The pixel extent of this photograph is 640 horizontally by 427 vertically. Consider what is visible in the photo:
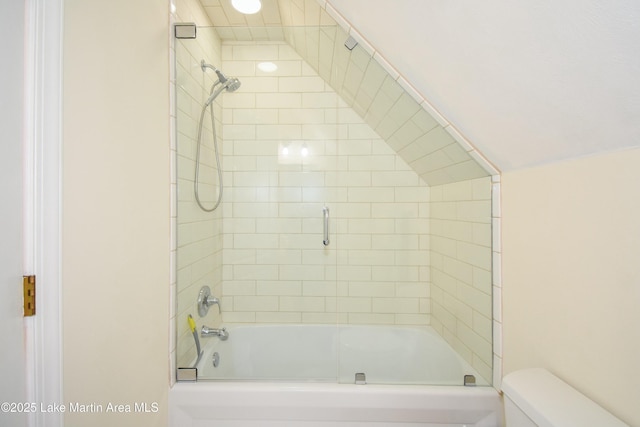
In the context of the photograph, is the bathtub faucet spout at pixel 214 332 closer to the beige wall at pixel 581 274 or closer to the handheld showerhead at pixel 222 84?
the handheld showerhead at pixel 222 84

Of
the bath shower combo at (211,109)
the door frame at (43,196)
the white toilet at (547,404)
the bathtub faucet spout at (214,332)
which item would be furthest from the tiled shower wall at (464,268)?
the door frame at (43,196)

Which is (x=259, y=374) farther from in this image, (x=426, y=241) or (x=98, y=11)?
(x=98, y=11)

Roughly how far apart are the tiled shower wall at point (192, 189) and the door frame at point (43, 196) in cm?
53

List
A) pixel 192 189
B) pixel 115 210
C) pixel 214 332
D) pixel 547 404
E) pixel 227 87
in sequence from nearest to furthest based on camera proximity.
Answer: pixel 547 404 < pixel 115 210 < pixel 192 189 < pixel 214 332 < pixel 227 87

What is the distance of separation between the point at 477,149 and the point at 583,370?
842 millimetres

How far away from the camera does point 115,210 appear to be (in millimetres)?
852

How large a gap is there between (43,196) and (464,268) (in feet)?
5.63

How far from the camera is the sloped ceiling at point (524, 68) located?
542 mm

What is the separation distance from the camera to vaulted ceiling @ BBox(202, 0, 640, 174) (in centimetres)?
55

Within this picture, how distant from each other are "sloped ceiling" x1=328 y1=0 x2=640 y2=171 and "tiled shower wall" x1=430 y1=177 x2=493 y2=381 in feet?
0.99

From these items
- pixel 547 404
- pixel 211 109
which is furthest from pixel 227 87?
pixel 547 404

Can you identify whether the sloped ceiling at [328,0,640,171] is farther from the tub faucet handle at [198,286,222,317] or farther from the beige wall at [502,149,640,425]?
the tub faucet handle at [198,286,222,317]

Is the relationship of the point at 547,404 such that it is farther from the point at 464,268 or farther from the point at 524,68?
the point at 524,68

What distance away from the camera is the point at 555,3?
543 mm
